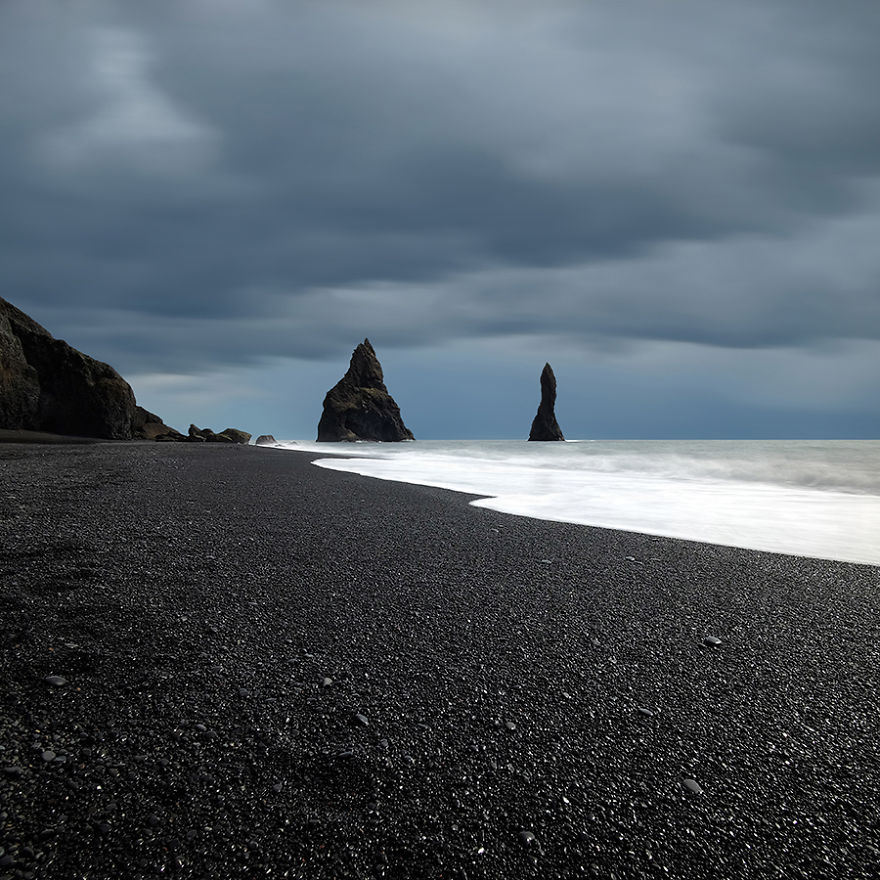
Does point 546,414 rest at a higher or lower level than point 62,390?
higher

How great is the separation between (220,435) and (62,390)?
1419cm

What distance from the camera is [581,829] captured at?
1419 millimetres

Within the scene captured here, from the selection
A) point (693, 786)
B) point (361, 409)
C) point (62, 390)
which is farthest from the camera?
point (361, 409)

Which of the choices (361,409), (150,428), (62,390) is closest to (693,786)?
(62,390)

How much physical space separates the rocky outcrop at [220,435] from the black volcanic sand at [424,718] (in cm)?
3243

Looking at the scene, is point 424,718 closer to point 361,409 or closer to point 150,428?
point 150,428

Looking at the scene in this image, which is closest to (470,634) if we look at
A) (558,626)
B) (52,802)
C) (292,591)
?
(558,626)

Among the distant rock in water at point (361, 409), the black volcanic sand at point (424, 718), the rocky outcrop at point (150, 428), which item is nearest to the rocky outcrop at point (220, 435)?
the rocky outcrop at point (150, 428)

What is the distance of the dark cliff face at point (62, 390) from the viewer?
2144cm

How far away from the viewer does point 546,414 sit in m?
97.1

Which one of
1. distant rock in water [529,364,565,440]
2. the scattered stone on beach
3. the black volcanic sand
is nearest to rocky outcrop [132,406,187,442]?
the black volcanic sand

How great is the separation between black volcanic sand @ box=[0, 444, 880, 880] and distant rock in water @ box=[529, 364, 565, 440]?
93.6 m

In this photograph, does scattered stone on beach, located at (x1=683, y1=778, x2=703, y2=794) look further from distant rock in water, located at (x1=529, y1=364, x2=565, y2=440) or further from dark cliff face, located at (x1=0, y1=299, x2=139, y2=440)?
distant rock in water, located at (x1=529, y1=364, x2=565, y2=440)

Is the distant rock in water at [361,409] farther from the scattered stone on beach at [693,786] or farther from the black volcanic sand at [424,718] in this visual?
the scattered stone on beach at [693,786]
